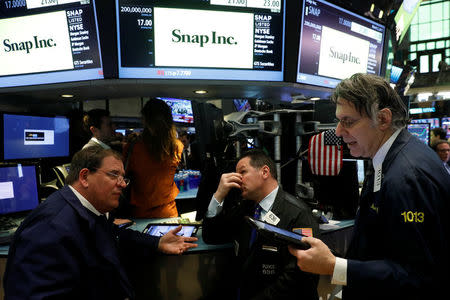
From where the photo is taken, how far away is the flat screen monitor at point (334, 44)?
2.31 metres

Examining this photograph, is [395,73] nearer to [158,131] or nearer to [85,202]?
[158,131]

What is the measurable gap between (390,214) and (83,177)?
4.79 feet

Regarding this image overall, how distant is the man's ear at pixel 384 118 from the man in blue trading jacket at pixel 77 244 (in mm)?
1338

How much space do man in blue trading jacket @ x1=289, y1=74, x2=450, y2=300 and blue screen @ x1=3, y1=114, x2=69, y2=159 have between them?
9.26 ft

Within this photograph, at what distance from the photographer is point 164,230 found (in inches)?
83.8

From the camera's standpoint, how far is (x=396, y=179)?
0.98 metres

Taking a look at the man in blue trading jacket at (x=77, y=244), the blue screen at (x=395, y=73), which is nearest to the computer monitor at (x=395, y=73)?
the blue screen at (x=395, y=73)

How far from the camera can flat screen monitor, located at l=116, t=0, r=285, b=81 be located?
1.96 metres

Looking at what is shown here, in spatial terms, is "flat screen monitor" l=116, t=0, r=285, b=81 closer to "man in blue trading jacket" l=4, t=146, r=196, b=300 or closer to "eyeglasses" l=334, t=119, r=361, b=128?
"man in blue trading jacket" l=4, t=146, r=196, b=300

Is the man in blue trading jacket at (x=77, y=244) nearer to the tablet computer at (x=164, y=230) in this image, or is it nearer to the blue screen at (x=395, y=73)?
the tablet computer at (x=164, y=230)

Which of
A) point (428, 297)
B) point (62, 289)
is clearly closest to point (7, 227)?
point (62, 289)

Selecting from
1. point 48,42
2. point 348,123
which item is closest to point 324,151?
point 348,123

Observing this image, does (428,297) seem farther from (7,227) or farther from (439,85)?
(439,85)

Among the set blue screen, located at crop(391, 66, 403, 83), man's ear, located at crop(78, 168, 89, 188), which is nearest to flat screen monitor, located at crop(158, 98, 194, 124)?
man's ear, located at crop(78, 168, 89, 188)
